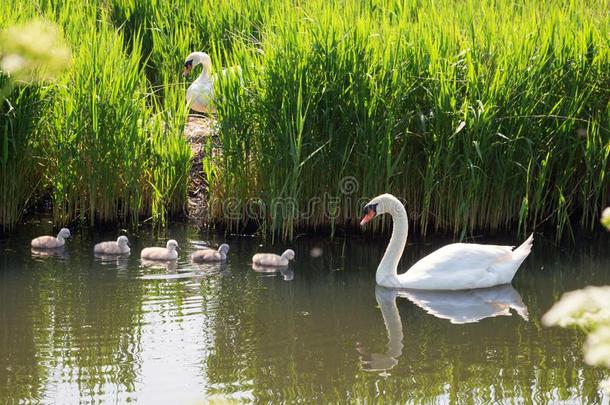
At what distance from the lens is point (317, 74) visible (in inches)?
380

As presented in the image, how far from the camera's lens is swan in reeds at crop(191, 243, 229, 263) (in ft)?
29.4

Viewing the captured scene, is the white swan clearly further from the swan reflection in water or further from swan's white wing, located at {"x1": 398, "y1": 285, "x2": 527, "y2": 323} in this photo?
swan's white wing, located at {"x1": 398, "y1": 285, "x2": 527, "y2": 323}

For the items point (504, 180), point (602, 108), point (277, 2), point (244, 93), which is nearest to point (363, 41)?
point (244, 93)

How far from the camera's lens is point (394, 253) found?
8.60 meters

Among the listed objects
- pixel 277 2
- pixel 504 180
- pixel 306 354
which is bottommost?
pixel 306 354

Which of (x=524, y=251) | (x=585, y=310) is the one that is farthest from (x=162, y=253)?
(x=585, y=310)

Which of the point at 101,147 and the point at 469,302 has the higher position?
the point at 101,147

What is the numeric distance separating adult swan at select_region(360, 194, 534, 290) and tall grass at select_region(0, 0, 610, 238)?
0.95 meters

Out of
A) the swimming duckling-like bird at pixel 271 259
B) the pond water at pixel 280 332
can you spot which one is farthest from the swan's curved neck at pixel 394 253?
the swimming duckling-like bird at pixel 271 259

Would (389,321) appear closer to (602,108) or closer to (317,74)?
(317,74)

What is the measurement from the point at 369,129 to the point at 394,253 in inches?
61.0

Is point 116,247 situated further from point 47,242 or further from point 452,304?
point 452,304

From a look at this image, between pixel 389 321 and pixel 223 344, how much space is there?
136 cm

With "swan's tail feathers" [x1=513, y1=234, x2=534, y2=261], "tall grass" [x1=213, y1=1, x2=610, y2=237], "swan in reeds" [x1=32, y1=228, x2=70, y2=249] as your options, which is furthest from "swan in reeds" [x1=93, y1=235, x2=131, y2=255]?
"swan's tail feathers" [x1=513, y1=234, x2=534, y2=261]
